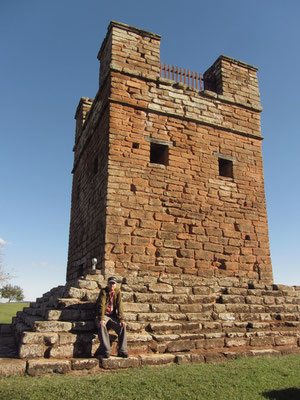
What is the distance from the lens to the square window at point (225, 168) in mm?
9484

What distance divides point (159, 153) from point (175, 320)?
4619 mm

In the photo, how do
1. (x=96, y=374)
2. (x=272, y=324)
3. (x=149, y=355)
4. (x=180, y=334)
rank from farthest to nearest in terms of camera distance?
(x=272, y=324), (x=180, y=334), (x=149, y=355), (x=96, y=374)

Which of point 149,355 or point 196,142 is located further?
point 196,142

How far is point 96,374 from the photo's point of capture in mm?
4465

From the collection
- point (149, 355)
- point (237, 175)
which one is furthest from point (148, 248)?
point (237, 175)

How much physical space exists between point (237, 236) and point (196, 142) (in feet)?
8.76

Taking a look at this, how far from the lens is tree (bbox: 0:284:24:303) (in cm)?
4194

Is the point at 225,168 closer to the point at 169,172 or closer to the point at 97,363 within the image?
the point at 169,172

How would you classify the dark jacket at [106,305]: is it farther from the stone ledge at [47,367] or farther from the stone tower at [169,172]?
the stone tower at [169,172]

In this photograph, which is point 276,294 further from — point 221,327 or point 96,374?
point 96,374

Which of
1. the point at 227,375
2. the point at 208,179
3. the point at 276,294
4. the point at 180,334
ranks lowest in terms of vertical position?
the point at 227,375

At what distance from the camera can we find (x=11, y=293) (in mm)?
42469

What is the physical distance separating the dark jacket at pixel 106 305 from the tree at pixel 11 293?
41039mm

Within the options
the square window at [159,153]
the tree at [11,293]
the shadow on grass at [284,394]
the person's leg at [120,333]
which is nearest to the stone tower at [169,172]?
the square window at [159,153]
